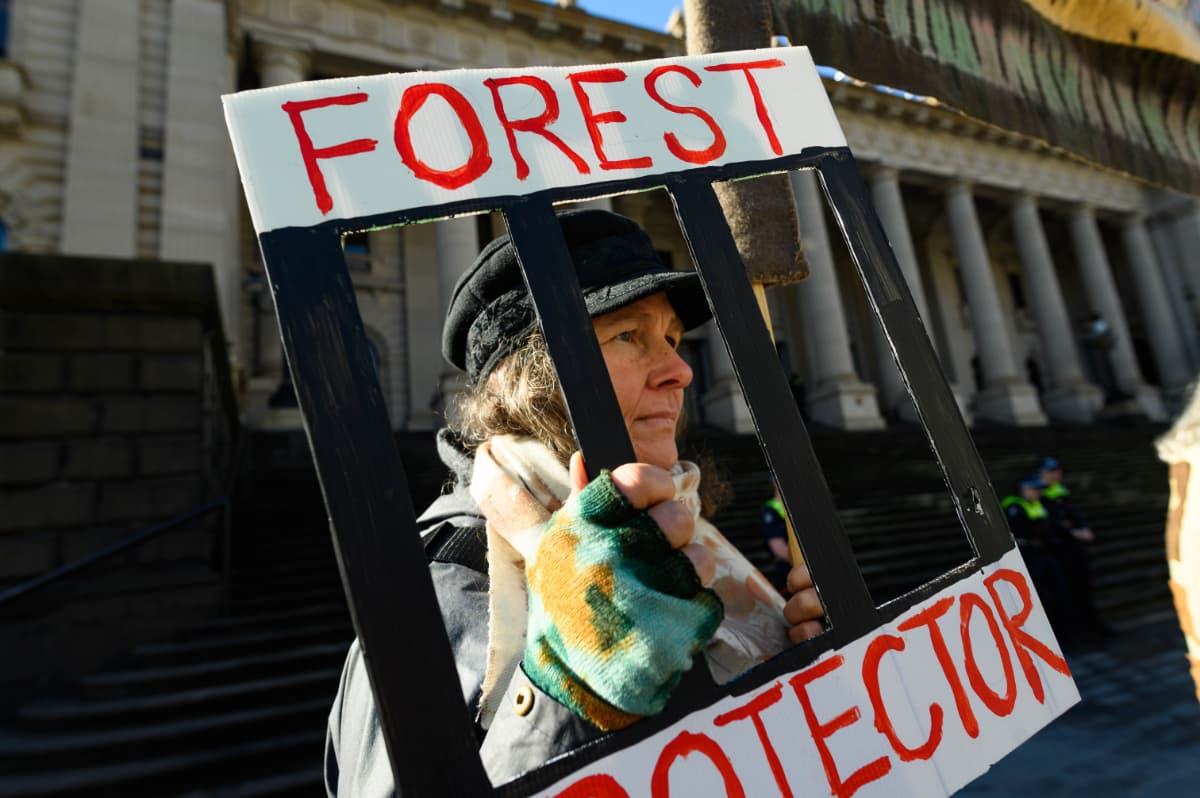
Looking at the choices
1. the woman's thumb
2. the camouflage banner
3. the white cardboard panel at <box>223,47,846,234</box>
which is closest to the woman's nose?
the white cardboard panel at <box>223,47,846,234</box>

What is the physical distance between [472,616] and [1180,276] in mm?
34162

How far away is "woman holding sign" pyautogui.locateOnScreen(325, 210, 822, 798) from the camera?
705 millimetres

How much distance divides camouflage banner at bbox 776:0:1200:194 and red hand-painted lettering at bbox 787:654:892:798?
1459 millimetres

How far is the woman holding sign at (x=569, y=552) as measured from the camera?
0.71 meters

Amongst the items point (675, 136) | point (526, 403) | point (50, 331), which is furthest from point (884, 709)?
point (50, 331)

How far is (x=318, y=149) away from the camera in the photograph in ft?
2.89

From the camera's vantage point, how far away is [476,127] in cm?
98

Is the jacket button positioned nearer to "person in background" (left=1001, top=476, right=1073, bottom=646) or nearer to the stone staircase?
the stone staircase

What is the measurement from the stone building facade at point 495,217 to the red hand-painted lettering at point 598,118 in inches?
84.3

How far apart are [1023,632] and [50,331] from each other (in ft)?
19.7

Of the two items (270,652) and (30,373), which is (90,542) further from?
(270,652)

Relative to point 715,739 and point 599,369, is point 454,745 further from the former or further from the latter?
point 599,369

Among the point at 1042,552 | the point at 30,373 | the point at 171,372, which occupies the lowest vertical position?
the point at 1042,552

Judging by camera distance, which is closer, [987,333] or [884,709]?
[884,709]
